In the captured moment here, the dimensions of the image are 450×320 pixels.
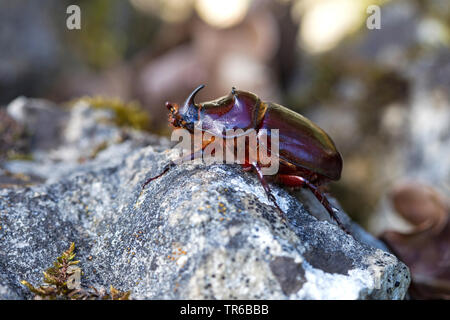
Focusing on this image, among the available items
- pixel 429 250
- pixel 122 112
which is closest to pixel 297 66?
pixel 122 112

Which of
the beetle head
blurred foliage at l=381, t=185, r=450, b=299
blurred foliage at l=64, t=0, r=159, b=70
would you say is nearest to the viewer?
the beetle head

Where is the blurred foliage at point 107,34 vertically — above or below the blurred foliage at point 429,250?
above

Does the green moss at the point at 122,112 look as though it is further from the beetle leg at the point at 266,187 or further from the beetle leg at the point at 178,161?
the beetle leg at the point at 266,187

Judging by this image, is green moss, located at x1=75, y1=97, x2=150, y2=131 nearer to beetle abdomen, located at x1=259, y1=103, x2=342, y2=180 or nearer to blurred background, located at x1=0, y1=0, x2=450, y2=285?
blurred background, located at x1=0, y1=0, x2=450, y2=285

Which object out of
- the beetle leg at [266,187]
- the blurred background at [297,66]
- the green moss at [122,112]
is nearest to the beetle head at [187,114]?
the beetle leg at [266,187]

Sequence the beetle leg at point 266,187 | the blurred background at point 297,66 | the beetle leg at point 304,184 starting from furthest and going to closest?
1. the blurred background at point 297,66
2. the beetle leg at point 304,184
3. the beetle leg at point 266,187

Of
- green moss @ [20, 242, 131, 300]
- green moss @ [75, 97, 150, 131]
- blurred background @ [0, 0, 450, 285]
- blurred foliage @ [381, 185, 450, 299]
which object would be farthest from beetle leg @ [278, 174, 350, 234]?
green moss @ [75, 97, 150, 131]

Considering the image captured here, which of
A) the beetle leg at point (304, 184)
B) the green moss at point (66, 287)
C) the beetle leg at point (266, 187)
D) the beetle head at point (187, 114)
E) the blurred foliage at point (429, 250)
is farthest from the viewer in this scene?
the blurred foliage at point (429, 250)
